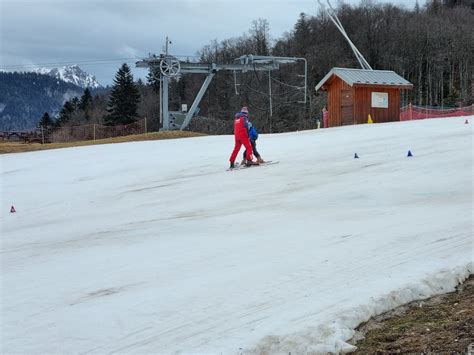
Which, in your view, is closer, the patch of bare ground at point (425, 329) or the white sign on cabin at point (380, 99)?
the patch of bare ground at point (425, 329)

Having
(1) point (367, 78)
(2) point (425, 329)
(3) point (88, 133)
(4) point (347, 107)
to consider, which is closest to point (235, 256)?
(2) point (425, 329)

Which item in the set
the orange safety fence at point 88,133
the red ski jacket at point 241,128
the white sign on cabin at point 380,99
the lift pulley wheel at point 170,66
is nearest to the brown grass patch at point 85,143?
the lift pulley wheel at point 170,66

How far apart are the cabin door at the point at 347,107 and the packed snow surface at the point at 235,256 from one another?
16.7 meters

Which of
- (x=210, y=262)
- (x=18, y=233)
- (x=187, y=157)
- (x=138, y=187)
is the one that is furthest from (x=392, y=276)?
(x=187, y=157)

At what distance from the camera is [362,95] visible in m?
30.6

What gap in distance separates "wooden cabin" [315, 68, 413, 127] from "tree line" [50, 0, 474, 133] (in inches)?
1463

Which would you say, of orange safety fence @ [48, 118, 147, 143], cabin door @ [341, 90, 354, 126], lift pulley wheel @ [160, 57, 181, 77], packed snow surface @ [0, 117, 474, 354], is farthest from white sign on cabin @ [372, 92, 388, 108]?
orange safety fence @ [48, 118, 147, 143]

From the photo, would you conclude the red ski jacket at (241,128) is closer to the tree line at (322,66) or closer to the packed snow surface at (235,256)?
the packed snow surface at (235,256)

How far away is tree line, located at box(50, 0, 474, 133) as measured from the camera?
259 ft

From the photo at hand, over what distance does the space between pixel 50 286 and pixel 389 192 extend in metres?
6.63

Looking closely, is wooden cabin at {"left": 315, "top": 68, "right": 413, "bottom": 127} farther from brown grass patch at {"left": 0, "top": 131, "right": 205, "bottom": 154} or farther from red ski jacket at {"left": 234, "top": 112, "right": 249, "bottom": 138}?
red ski jacket at {"left": 234, "top": 112, "right": 249, "bottom": 138}

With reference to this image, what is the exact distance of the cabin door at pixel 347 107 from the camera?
30672 mm

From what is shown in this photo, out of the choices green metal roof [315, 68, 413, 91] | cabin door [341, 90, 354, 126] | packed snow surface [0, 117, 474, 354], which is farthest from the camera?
cabin door [341, 90, 354, 126]

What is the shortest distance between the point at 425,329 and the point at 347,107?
28.0 metres
